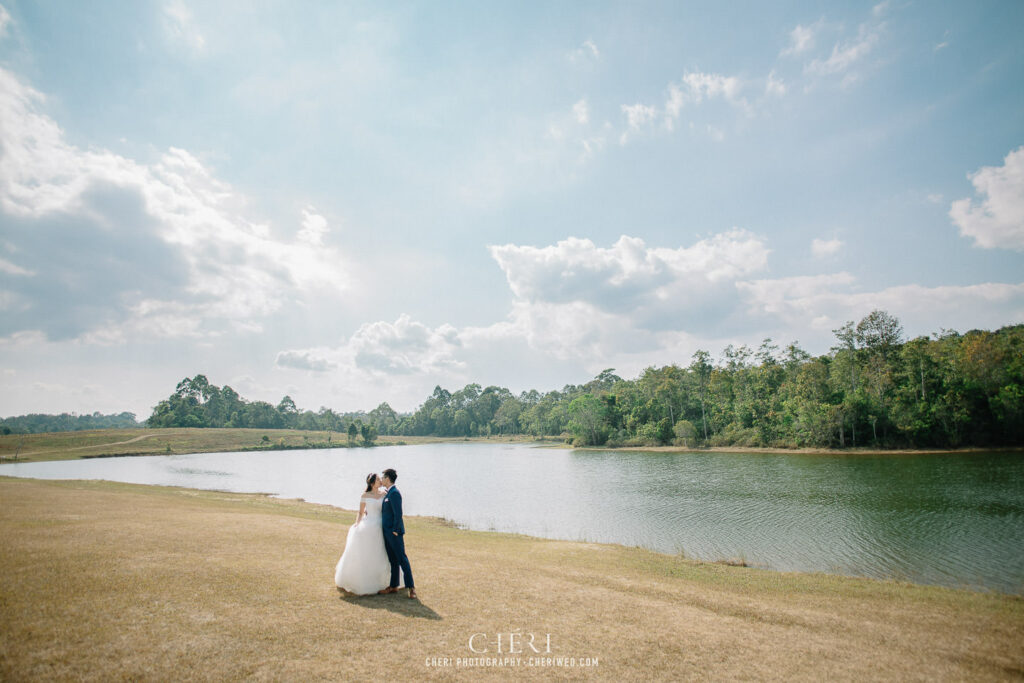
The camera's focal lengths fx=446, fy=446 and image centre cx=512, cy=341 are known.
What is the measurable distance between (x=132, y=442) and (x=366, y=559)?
142 m

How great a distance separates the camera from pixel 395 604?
9.17 meters

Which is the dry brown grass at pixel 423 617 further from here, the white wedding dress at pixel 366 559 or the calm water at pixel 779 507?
the calm water at pixel 779 507

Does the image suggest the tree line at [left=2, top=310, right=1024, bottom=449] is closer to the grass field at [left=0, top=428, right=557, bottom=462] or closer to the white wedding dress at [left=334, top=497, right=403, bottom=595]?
the white wedding dress at [left=334, top=497, right=403, bottom=595]

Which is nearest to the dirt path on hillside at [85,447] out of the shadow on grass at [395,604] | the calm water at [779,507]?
the calm water at [779,507]

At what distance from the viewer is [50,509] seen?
16297 millimetres

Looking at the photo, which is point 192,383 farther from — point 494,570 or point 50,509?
point 494,570

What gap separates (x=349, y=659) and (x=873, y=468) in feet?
191

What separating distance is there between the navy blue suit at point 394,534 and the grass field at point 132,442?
119 metres

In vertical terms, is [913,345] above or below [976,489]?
above

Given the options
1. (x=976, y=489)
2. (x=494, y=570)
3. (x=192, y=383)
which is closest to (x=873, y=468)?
(x=976, y=489)

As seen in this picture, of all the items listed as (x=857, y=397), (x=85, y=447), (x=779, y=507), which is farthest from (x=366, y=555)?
(x=85, y=447)

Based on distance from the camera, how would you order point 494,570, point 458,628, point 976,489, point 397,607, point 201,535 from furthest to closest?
point 976,489
point 201,535
point 494,570
point 397,607
point 458,628

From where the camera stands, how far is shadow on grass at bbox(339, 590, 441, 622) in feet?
28.8

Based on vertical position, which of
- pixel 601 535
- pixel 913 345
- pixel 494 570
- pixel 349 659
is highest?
pixel 913 345
